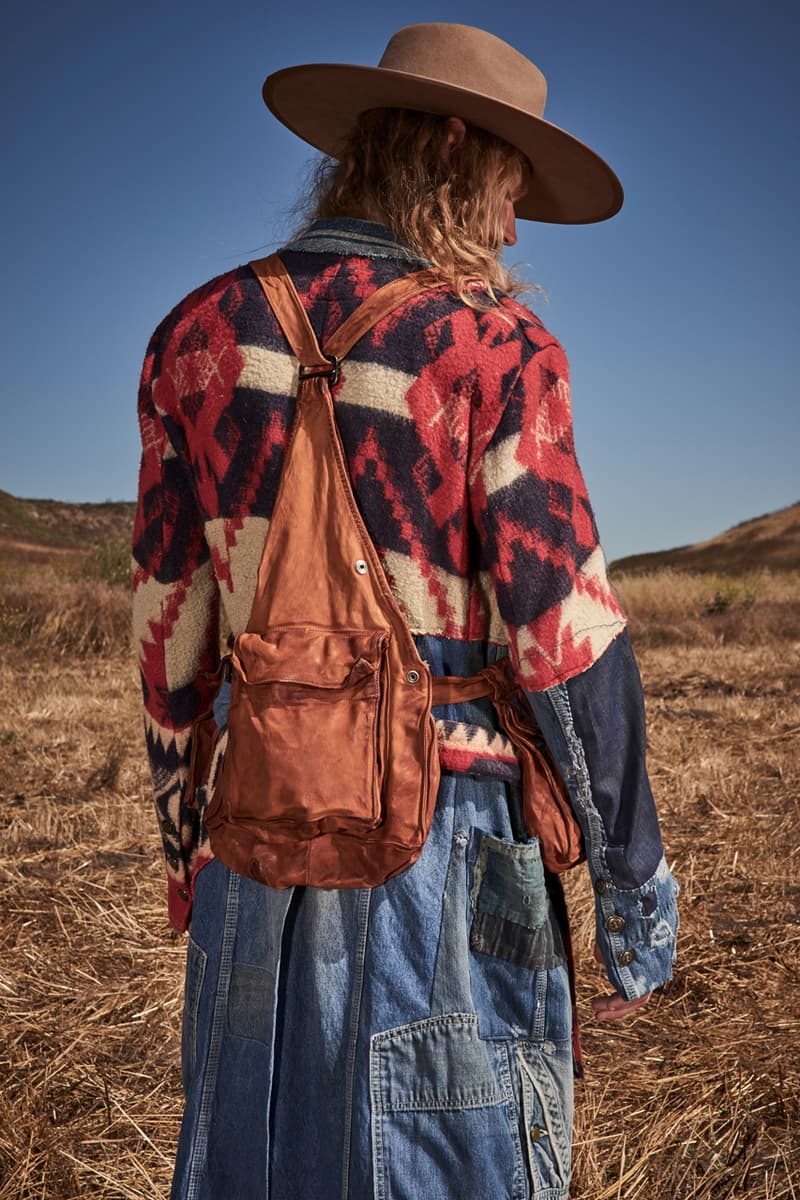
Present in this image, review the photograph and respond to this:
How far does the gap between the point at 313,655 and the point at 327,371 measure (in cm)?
39

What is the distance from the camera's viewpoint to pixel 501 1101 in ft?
4.31

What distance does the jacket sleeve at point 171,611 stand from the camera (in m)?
1.59

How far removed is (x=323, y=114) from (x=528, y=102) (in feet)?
1.21

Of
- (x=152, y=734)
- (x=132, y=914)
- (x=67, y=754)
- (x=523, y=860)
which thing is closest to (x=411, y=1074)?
(x=523, y=860)

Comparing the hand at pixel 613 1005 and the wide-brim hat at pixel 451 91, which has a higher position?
the wide-brim hat at pixel 451 91

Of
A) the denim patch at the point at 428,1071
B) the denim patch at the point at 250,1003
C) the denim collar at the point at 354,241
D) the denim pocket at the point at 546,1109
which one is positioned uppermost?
the denim collar at the point at 354,241

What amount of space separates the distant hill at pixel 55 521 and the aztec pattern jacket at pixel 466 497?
24.6 meters

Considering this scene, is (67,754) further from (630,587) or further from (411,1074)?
(630,587)

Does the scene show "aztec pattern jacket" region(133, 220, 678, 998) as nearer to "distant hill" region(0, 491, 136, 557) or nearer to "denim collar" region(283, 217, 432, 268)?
"denim collar" region(283, 217, 432, 268)

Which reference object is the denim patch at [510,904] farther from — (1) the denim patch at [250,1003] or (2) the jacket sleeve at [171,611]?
(2) the jacket sleeve at [171,611]

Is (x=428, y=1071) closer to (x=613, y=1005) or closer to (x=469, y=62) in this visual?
(x=613, y=1005)

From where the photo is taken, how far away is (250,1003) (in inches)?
55.4

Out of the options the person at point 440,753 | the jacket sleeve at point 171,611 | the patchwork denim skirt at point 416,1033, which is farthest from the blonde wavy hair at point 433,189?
the patchwork denim skirt at point 416,1033

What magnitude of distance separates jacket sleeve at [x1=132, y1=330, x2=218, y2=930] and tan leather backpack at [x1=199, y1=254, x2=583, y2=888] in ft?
Result: 0.95
